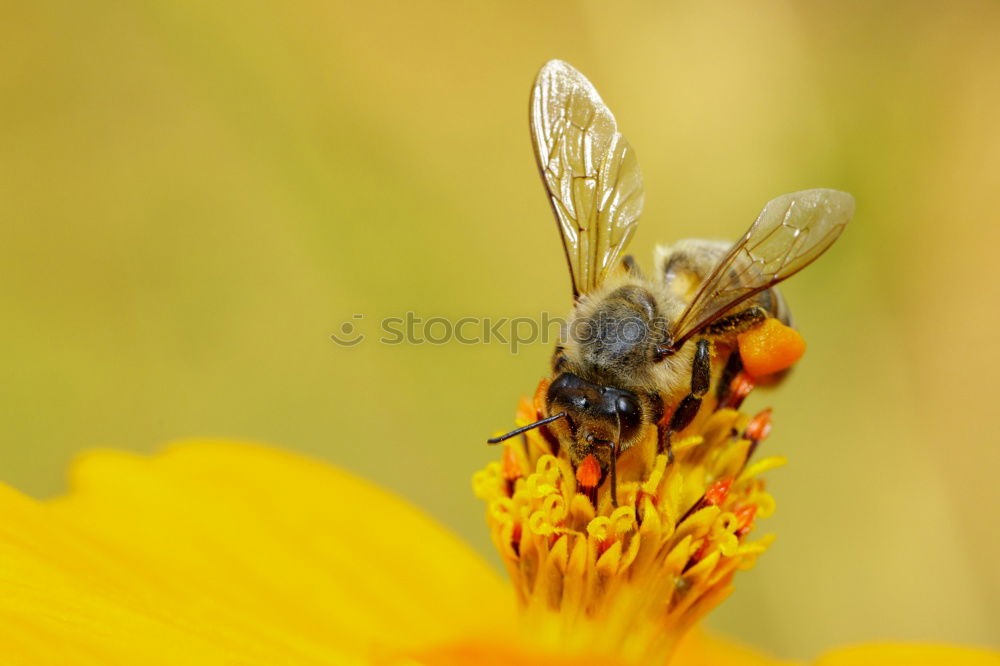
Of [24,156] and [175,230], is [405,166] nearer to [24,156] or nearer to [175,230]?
[175,230]

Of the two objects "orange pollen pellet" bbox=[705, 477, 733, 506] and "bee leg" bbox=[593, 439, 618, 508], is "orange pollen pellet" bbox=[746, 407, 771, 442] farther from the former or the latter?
"bee leg" bbox=[593, 439, 618, 508]

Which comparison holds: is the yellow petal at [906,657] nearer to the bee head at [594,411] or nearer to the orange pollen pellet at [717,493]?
the orange pollen pellet at [717,493]

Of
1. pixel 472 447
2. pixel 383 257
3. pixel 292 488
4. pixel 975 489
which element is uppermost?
pixel 383 257

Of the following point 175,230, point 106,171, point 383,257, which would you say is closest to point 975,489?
point 383,257

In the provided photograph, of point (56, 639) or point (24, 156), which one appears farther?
point (24, 156)

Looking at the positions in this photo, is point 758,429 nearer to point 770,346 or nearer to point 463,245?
point 770,346

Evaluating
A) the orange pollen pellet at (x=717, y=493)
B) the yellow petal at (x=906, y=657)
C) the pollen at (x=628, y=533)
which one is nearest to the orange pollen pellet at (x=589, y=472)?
the pollen at (x=628, y=533)

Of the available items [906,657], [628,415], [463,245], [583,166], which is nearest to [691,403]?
[628,415]
